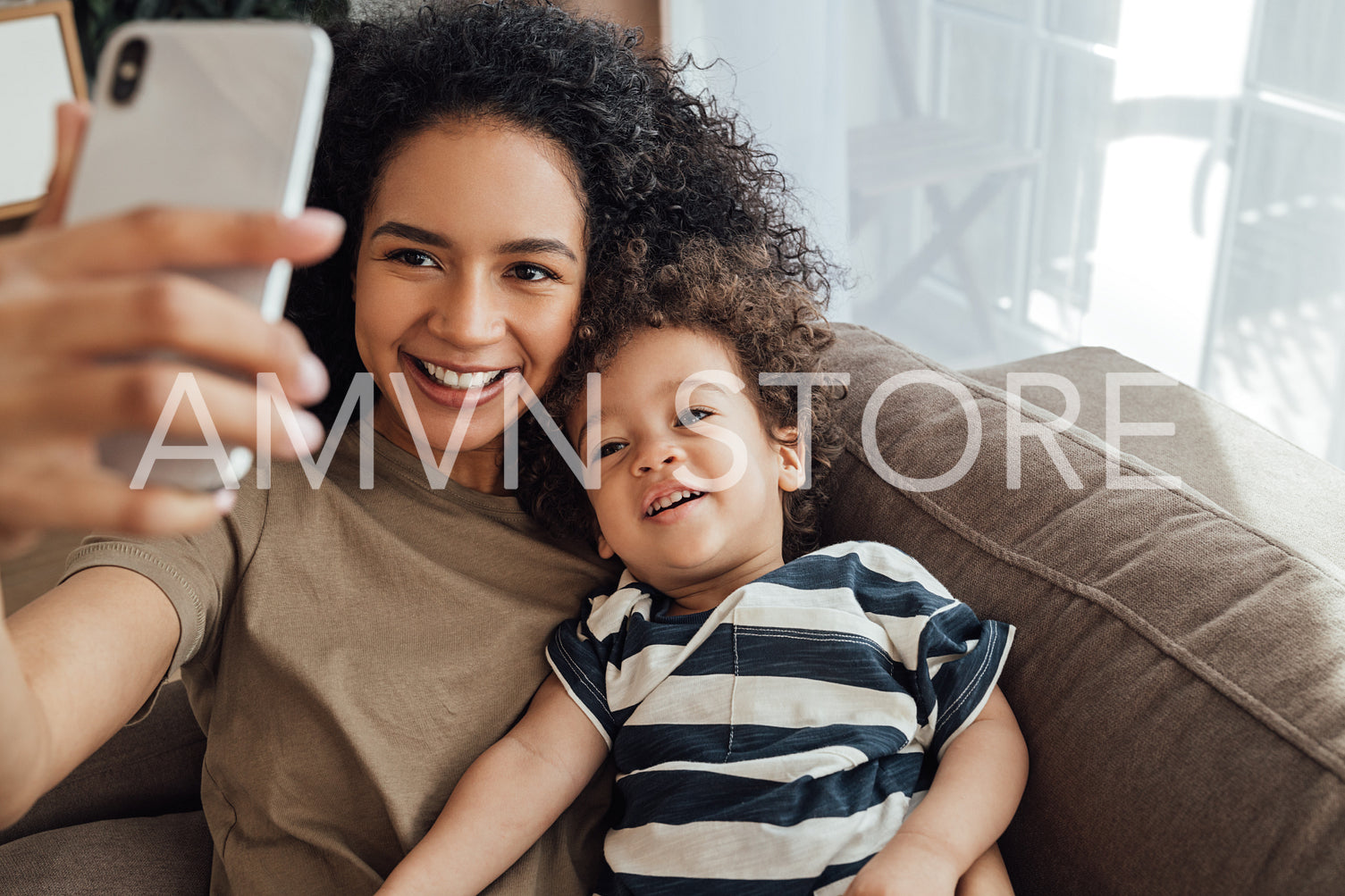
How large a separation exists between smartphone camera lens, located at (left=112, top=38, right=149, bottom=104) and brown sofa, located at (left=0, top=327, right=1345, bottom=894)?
2.96 ft

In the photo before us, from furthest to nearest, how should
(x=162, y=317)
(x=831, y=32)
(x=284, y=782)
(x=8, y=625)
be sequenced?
(x=831, y=32), (x=284, y=782), (x=8, y=625), (x=162, y=317)

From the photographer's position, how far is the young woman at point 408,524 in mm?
1039

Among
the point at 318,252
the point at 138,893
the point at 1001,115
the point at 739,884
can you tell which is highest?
the point at 318,252

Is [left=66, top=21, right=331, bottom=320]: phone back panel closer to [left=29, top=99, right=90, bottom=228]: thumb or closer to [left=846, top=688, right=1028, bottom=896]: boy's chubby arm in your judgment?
[left=29, top=99, right=90, bottom=228]: thumb

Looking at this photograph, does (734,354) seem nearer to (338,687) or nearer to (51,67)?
(338,687)

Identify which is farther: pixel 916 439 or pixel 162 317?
pixel 916 439

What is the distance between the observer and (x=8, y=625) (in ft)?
2.81

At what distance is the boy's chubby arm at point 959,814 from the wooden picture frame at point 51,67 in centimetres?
282

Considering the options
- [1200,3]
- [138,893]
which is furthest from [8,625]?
[1200,3]

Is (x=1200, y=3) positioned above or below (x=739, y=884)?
above

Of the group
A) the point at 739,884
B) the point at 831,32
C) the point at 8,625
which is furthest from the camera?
the point at 831,32

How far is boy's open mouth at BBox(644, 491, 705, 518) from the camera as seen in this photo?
116cm

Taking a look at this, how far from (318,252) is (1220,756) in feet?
2.66

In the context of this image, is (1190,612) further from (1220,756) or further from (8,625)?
(8,625)
